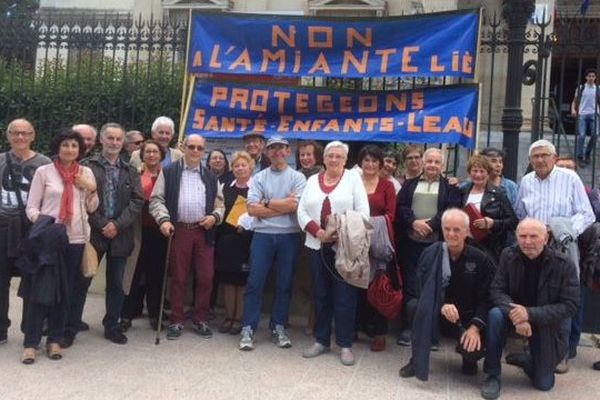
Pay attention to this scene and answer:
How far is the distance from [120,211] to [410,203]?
8.36 ft

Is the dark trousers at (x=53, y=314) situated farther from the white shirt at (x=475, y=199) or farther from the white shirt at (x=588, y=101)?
the white shirt at (x=588, y=101)

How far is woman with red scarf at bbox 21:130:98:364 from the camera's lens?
523 cm

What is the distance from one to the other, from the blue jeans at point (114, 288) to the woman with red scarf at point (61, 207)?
0.38 metres

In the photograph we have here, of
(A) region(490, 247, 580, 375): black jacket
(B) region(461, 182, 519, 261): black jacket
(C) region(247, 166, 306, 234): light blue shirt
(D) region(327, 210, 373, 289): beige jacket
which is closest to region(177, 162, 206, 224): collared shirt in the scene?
(C) region(247, 166, 306, 234): light blue shirt

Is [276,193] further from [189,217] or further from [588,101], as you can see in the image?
[588,101]

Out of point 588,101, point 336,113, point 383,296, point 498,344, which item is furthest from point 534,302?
point 588,101

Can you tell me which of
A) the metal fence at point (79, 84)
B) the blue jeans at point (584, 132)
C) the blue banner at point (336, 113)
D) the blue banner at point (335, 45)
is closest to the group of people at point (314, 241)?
the blue banner at point (336, 113)

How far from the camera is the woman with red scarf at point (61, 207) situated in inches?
206

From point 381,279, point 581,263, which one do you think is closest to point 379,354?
point 381,279

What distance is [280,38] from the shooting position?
24.8 ft

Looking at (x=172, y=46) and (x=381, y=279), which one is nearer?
(x=381, y=279)

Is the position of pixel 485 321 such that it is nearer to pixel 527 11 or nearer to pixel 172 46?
pixel 527 11

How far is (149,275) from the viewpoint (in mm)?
6199

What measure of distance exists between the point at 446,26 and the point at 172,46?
332cm
